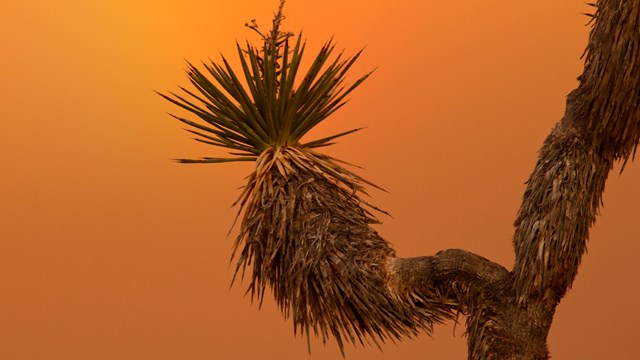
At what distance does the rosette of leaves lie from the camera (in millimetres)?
5324

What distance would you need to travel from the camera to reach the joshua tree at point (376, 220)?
491cm

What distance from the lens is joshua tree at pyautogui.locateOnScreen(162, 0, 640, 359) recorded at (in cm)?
491

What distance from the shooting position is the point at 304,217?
5402 mm

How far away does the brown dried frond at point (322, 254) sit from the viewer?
17.4ft

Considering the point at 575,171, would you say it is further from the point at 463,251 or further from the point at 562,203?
the point at 463,251

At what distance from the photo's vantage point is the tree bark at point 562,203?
4.81 meters

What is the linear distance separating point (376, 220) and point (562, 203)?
3.30 feet

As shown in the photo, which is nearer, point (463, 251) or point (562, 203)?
point (562, 203)

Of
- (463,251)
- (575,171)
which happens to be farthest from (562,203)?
(463,251)

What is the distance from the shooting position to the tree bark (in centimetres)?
481

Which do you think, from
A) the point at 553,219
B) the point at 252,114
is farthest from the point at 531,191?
the point at 252,114

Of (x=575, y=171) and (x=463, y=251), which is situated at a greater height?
(x=575, y=171)

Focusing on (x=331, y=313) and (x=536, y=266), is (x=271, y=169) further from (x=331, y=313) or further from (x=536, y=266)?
(x=536, y=266)

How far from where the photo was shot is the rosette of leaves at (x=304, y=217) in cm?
532
